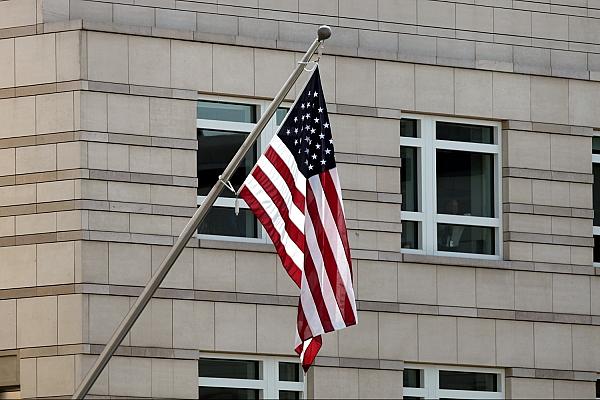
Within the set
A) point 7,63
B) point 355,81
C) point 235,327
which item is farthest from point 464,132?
point 7,63

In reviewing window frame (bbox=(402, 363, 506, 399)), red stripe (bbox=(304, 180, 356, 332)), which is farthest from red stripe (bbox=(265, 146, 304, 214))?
window frame (bbox=(402, 363, 506, 399))

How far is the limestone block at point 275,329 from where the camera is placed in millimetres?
25891

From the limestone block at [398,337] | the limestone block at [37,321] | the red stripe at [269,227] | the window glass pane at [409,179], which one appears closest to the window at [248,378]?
the limestone block at [398,337]

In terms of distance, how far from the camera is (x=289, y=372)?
26.2 metres

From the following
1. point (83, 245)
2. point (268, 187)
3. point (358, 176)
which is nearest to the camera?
point (268, 187)

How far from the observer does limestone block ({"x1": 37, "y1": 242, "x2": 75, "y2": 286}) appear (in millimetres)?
24953

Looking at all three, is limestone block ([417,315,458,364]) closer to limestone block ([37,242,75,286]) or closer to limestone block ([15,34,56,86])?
limestone block ([37,242,75,286])

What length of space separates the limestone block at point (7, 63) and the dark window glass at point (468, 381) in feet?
22.3

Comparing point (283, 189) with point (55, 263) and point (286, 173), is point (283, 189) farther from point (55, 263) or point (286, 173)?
point (55, 263)

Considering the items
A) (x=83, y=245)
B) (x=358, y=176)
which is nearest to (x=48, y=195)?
(x=83, y=245)

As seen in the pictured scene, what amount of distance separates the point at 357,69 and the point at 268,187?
6294 millimetres

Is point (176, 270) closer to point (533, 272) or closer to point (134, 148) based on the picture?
point (134, 148)

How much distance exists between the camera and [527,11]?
28078mm

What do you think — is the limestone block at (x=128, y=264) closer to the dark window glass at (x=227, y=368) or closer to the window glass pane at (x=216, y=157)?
the window glass pane at (x=216, y=157)
